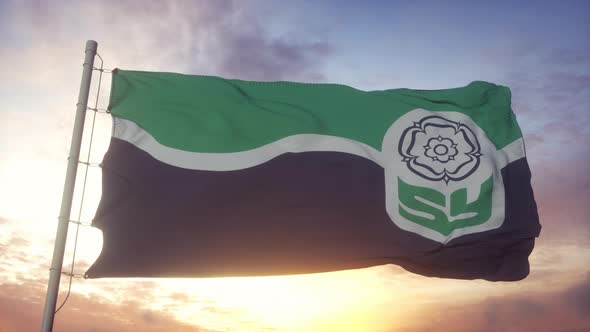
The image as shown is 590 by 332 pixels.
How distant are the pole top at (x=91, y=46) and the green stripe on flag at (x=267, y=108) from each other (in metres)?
0.67

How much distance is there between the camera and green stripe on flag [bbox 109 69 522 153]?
10406 millimetres

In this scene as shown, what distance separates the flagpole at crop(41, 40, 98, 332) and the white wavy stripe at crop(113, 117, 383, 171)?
776 millimetres

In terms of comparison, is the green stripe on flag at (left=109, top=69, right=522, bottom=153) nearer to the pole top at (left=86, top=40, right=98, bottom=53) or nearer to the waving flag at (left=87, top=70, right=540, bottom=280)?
the waving flag at (left=87, top=70, right=540, bottom=280)

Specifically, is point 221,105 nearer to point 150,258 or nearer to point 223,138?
point 223,138

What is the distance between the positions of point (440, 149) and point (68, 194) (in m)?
6.28

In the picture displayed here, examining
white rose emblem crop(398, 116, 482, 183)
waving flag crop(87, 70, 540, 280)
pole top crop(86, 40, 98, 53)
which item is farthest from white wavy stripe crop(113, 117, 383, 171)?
pole top crop(86, 40, 98, 53)

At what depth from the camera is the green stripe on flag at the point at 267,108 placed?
34.1ft

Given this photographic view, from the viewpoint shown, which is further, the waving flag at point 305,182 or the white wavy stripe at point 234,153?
the white wavy stripe at point 234,153

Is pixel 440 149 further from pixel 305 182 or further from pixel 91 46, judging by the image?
pixel 91 46

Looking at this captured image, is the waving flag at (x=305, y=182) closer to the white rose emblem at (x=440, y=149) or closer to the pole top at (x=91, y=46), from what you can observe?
the white rose emblem at (x=440, y=149)

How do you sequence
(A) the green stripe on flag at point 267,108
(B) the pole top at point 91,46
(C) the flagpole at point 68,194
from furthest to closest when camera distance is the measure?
1. (A) the green stripe on flag at point 267,108
2. (B) the pole top at point 91,46
3. (C) the flagpole at point 68,194

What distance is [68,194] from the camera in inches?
342

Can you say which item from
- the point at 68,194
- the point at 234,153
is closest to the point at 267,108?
the point at 234,153

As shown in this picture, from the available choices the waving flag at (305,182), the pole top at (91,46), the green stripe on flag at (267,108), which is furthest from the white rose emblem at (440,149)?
the pole top at (91,46)
